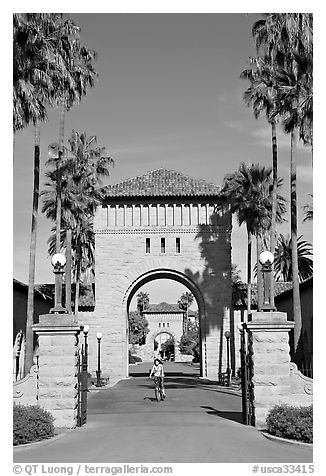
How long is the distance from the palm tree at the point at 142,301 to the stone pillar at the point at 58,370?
357 feet

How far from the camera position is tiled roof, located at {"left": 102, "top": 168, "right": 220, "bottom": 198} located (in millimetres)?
44375

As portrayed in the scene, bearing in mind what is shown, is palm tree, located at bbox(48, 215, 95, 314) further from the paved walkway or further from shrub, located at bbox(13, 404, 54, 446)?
shrub, located at bbox(13, 404, 54, 446)

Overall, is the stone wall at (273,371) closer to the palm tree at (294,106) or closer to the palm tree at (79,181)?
the palm tree at (294,106)

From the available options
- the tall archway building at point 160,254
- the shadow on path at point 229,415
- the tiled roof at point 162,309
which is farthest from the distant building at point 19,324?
the tiled roof at point 162,309

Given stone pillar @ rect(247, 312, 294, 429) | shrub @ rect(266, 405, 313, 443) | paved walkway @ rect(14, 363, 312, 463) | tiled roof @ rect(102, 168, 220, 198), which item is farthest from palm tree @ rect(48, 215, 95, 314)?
shrub @ rect(266, 405, 313, 443)

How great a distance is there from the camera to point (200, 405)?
21.5 m

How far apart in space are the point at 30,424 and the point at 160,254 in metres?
31.8

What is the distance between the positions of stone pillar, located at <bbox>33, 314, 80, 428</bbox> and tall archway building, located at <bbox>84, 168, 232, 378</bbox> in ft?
94.5

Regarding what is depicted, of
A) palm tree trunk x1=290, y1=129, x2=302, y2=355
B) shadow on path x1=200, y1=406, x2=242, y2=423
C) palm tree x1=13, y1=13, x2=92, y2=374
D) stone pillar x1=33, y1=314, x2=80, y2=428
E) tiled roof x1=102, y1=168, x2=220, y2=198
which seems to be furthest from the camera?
tiled roof x1=102, y1=168, x2=220, y2=198

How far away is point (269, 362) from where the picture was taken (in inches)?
557

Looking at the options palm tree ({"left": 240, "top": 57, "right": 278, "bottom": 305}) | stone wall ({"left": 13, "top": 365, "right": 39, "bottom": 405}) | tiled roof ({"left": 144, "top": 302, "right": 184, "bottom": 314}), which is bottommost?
stone wall ({"left": 13, "top": 365, "right": 39, "bottom": 405})

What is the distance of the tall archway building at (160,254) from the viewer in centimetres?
4309

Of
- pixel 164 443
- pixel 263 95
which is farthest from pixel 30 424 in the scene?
pixel 263 95

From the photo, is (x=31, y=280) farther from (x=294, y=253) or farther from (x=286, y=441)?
(x=286, y=441)
